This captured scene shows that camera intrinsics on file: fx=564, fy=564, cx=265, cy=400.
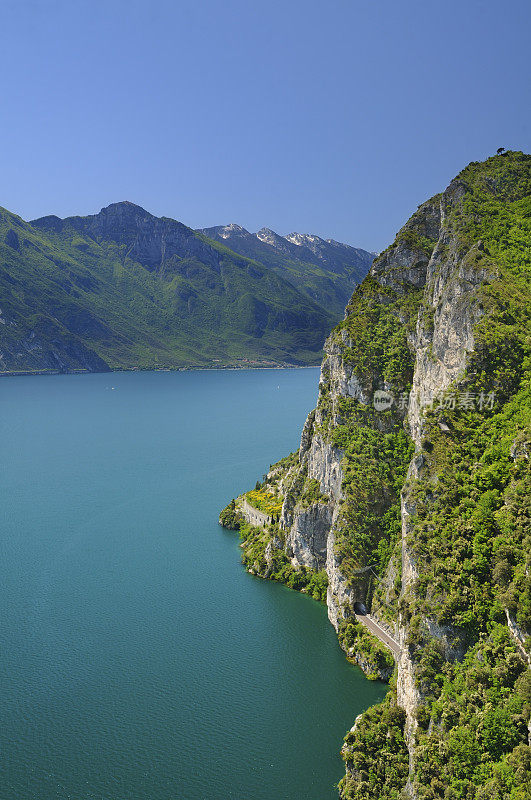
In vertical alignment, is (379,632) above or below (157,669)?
above

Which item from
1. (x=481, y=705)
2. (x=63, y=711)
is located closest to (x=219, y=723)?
(x=63, y=711)

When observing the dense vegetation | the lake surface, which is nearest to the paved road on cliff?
the lake surface

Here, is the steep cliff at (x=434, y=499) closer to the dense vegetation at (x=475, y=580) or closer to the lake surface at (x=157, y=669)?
the dense vegetation at (x=475, y=580)

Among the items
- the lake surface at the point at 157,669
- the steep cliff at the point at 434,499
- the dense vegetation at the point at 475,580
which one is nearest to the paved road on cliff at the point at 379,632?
the steep cliff at the point at 434,499

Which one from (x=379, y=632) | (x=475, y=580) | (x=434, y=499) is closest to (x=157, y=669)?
(x=379, y=632)

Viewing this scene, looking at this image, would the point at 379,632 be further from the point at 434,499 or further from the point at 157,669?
the point at 157,669

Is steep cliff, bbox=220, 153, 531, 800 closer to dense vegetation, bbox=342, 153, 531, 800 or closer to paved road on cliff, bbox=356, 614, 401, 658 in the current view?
dense vegetation, bbox=342, 153, 531, 800

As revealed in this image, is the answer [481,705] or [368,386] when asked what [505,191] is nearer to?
[368,386]

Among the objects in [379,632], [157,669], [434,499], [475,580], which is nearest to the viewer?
[475,580]
